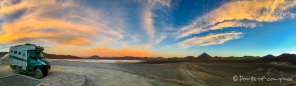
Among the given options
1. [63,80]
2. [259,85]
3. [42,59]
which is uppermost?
[42,59]

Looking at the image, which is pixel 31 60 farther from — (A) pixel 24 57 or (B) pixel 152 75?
(B) pixel 152 75

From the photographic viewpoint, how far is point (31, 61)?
68.8ft

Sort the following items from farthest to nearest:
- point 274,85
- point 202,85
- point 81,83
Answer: point 274,85
point 202,85
point 81,83

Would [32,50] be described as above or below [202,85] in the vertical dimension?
above

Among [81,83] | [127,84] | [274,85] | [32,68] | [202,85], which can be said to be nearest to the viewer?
[81,83]

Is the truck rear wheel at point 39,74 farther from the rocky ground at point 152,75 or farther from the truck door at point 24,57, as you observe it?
the truck door at point 24,57

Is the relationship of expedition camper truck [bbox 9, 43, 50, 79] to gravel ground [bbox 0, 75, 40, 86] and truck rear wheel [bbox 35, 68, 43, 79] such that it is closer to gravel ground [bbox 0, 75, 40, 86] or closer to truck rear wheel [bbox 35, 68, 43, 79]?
truck rear wheel [bbox 35, 68, 43, 79]

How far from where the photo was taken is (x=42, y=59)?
21141 millimetres

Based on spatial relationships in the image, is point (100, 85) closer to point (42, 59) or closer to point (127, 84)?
point (127, 84)

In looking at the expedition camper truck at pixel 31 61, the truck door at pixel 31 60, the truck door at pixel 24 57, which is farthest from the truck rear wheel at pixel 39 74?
the truck door at pixel 24 57

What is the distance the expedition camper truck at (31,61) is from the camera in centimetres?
2028

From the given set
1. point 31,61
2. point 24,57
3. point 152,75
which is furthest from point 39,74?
point 152,75

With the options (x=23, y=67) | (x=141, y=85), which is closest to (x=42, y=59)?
(x=23, y=67)

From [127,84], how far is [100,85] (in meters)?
2.75
